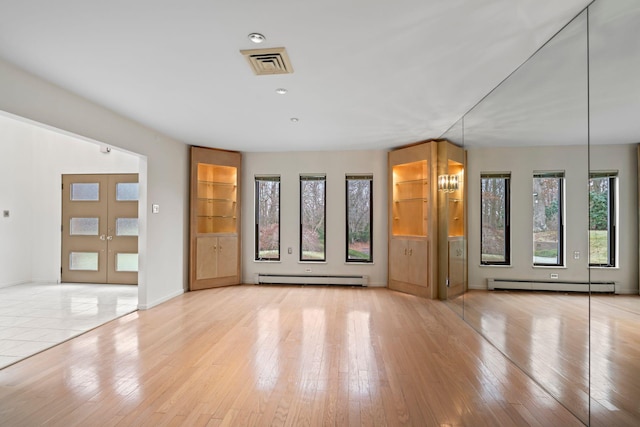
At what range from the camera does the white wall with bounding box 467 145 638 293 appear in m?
1.79

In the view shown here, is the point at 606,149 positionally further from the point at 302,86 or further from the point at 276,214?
the point at 276,214

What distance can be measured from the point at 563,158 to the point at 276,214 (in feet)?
16.7

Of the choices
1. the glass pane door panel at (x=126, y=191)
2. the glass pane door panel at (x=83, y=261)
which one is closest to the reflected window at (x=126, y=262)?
the glass pane door panel at (x=83, y=261)

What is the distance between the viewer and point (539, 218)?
2.63 meters

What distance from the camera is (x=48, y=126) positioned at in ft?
10.6

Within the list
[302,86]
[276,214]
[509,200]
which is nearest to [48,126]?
[302,86]

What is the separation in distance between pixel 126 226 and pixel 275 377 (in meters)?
5.20

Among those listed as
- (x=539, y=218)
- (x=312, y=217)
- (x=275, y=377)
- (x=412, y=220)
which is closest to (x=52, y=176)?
(x=312, y=217)

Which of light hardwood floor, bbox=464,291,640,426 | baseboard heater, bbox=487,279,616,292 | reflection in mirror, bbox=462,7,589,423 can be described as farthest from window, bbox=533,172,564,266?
light hardwood floor, bbox=464,291,640,426

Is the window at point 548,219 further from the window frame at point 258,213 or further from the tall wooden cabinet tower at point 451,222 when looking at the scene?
the window frame at point 258,213

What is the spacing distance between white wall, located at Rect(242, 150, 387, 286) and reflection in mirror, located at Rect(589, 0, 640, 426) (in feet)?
14.2

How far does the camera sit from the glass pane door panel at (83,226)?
6465 mm

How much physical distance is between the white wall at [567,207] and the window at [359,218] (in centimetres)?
271

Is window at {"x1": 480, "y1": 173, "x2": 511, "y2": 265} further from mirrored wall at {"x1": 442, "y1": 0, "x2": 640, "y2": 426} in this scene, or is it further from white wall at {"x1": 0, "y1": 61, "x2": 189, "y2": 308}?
white wall at {"x1": 0, "y1": 61, "x2": 189, "y2": 308}
